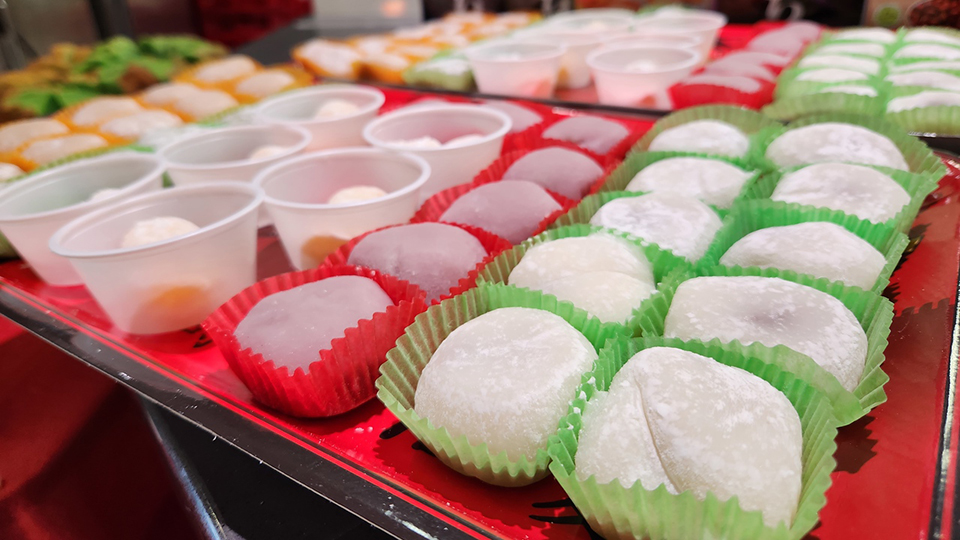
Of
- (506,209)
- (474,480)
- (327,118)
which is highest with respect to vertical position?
(327,118)

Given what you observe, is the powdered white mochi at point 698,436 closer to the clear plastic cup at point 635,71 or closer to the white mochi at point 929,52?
the clear plastic cup at point 635,71

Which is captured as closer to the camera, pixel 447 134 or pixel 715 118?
pixel 715 118

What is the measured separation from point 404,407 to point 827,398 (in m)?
0.72

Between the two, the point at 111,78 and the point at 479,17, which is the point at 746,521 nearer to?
the point at 111,78

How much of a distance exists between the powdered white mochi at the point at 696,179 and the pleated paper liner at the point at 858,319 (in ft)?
1.41

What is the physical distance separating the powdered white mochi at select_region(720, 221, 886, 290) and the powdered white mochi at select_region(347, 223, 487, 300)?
0.64m

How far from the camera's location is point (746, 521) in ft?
2.43

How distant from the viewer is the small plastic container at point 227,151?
72.5 inches

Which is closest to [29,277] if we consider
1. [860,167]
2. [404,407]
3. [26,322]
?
[26,322]

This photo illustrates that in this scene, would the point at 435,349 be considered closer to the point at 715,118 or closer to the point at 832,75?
the point at 715,118

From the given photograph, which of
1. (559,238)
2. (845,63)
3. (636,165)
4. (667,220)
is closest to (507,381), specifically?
(559,238)

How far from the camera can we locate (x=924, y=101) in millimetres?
1969

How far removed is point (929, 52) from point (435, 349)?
277cm

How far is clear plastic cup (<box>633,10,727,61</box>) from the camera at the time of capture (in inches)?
118
